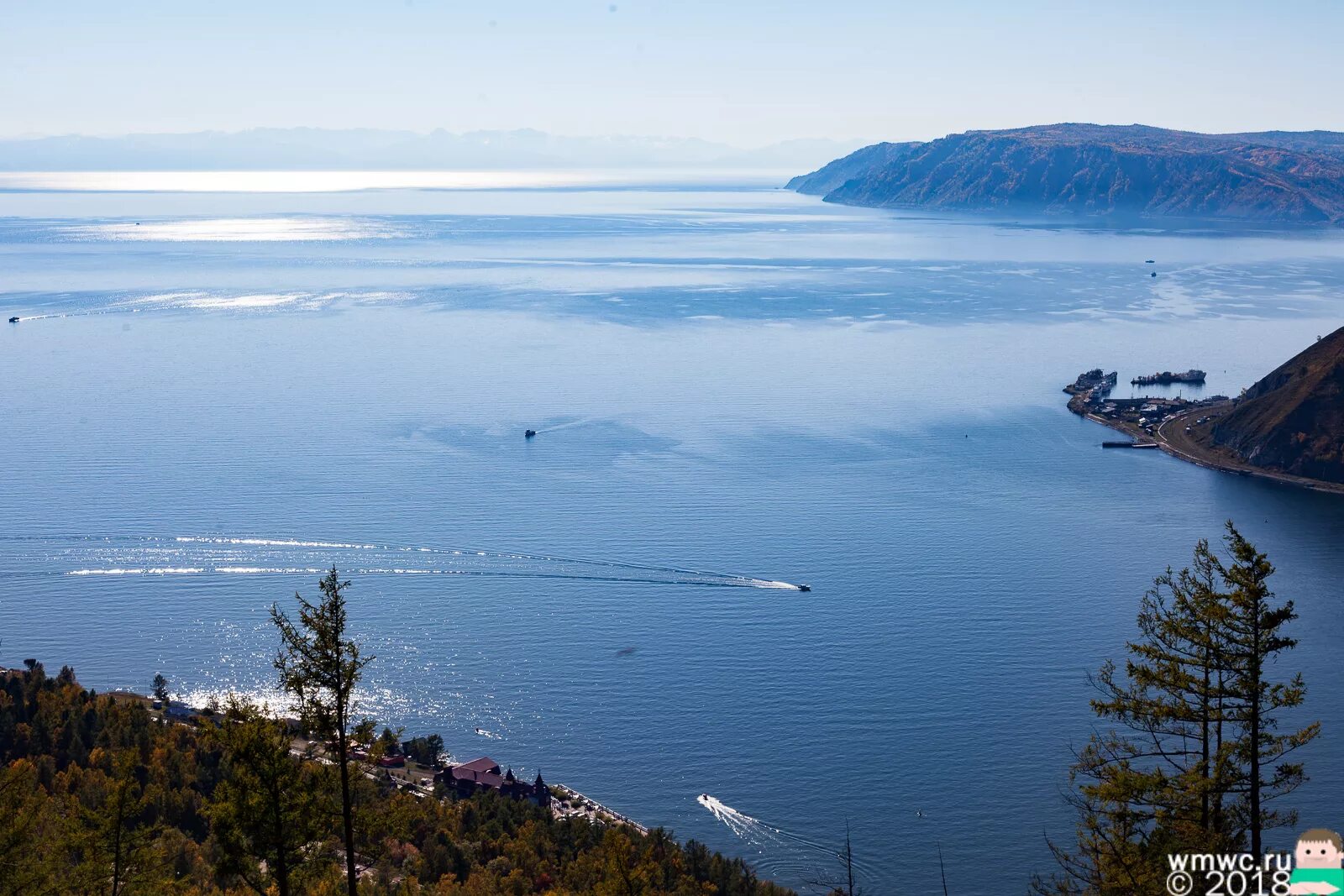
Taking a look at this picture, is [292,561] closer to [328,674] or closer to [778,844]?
[778,844]

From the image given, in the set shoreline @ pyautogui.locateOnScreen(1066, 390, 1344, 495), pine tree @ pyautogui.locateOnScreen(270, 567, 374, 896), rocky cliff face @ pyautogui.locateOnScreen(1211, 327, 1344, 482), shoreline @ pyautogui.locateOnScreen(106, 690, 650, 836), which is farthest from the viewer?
rocky cliff face @ pyautogui.locateOnScreen(1211, 327, 1344, 482)

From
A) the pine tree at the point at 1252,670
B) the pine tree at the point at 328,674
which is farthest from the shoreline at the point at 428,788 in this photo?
the pine tree at the point at 1252,670

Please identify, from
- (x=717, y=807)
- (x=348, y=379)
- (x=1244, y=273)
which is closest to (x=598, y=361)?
(x=348, y=379)

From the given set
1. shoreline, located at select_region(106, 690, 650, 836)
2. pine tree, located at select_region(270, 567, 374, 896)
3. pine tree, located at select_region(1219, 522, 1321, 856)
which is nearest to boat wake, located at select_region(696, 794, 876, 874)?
shoreline, located at select_region(106, 690, 650, 836)

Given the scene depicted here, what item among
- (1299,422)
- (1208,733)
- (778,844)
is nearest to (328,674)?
(1208,733)

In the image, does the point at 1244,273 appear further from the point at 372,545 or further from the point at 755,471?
the point at 372,545

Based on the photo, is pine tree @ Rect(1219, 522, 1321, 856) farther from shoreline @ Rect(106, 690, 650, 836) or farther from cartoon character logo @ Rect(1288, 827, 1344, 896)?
shoreline @ Rect(106, 690, 650, 836)
